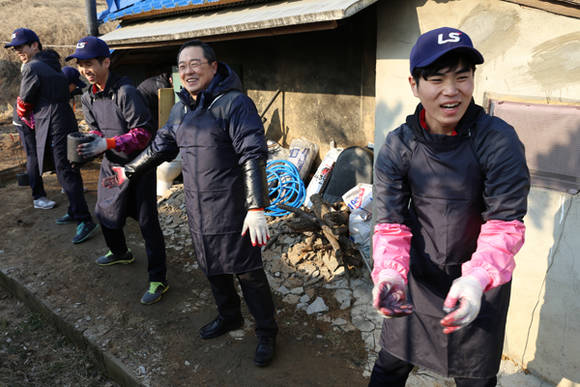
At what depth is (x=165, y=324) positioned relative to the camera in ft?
12.4

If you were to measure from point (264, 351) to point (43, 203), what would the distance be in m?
4.93

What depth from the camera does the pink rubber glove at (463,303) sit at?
1562 millimetres

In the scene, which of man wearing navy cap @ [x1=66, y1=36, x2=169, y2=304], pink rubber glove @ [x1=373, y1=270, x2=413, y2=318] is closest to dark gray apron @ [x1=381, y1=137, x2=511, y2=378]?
pink rubber glove @ [x1=373, y1=270, x2=413, y2=318]

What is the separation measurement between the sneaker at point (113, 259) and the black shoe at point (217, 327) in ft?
5.33

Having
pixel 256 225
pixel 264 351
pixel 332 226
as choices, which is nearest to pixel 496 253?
pixel 256 225

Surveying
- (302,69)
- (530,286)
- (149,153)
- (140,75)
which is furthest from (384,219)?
(140,75)

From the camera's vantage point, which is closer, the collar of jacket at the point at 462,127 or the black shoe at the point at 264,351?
the collar of jacket at the point at 462,127

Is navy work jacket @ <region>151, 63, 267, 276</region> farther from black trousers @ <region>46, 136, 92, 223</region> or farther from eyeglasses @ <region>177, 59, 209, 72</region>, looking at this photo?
black trousers @ <region>46, 136, 92, 223</region>

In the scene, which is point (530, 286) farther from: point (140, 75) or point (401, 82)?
point (140, 75)

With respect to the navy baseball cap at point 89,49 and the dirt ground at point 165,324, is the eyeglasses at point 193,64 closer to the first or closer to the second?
the navy baseball cap at point 89,49

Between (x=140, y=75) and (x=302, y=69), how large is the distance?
458 cm

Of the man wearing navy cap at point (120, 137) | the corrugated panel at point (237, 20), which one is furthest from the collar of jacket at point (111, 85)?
the corrugated panel at point (237, 20)

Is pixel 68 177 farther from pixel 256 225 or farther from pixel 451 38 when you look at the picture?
pixel 451 38

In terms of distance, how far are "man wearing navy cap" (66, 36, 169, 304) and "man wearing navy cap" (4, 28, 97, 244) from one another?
161 centimetres
